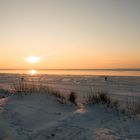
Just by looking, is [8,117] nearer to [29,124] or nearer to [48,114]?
[29,124]

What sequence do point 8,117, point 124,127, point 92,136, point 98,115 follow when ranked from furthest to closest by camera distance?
point 98,115 → point 8,117 → point 124,127 → point 92,136

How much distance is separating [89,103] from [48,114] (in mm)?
Answer: 2537

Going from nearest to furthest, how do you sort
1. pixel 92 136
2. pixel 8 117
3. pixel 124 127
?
1. pixel 92 136
2. pixel 124 127
3. pixel 8 117

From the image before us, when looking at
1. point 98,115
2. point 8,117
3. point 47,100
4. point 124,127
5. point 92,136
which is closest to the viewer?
point 92,136

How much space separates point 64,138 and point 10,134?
1567 mm

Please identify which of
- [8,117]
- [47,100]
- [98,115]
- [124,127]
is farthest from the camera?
[47,100]

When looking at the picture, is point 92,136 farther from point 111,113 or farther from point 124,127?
point 111,113

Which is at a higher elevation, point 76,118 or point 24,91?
point 24,91

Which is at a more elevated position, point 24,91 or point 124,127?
point 24,91

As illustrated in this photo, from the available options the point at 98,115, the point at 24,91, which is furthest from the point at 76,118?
the point at 24,91

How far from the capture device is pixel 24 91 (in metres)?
12.6

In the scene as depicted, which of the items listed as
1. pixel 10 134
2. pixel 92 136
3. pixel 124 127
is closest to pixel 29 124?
pixel 10 134

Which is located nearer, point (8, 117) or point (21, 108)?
point (8, 117)

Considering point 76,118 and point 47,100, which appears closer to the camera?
point 76,118
